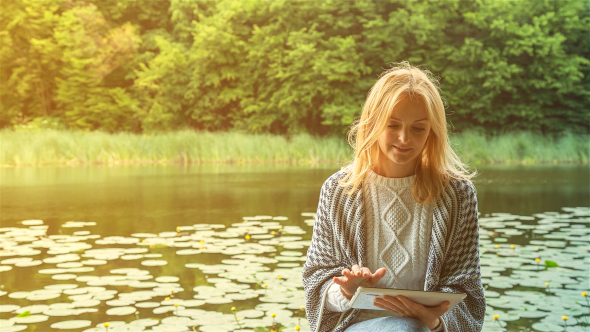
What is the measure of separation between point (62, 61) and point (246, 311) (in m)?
17.3

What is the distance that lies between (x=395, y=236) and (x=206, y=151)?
10.6 metres

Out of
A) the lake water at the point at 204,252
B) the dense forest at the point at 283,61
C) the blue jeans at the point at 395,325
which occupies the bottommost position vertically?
the lake water at the point at 204,252

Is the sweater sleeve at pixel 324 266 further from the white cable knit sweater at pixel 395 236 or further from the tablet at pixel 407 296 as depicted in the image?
the tablet at pixel 407 296

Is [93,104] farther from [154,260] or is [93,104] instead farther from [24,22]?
[154,260]

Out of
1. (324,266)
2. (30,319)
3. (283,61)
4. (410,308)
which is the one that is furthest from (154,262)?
(283,61)

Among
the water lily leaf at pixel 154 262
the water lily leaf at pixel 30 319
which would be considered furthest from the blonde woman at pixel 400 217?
the water lily leaf at pixel 154 262

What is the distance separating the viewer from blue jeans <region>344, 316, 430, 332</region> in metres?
1.26

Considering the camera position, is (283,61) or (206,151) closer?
(206,151)

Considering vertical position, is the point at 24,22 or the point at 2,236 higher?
the point at 24,22

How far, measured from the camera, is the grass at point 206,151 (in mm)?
11469

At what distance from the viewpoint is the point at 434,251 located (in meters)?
1.38

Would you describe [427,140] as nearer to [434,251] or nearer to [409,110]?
[409,110]

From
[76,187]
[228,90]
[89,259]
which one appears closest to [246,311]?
[89,259]

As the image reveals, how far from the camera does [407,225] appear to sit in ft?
4.71
